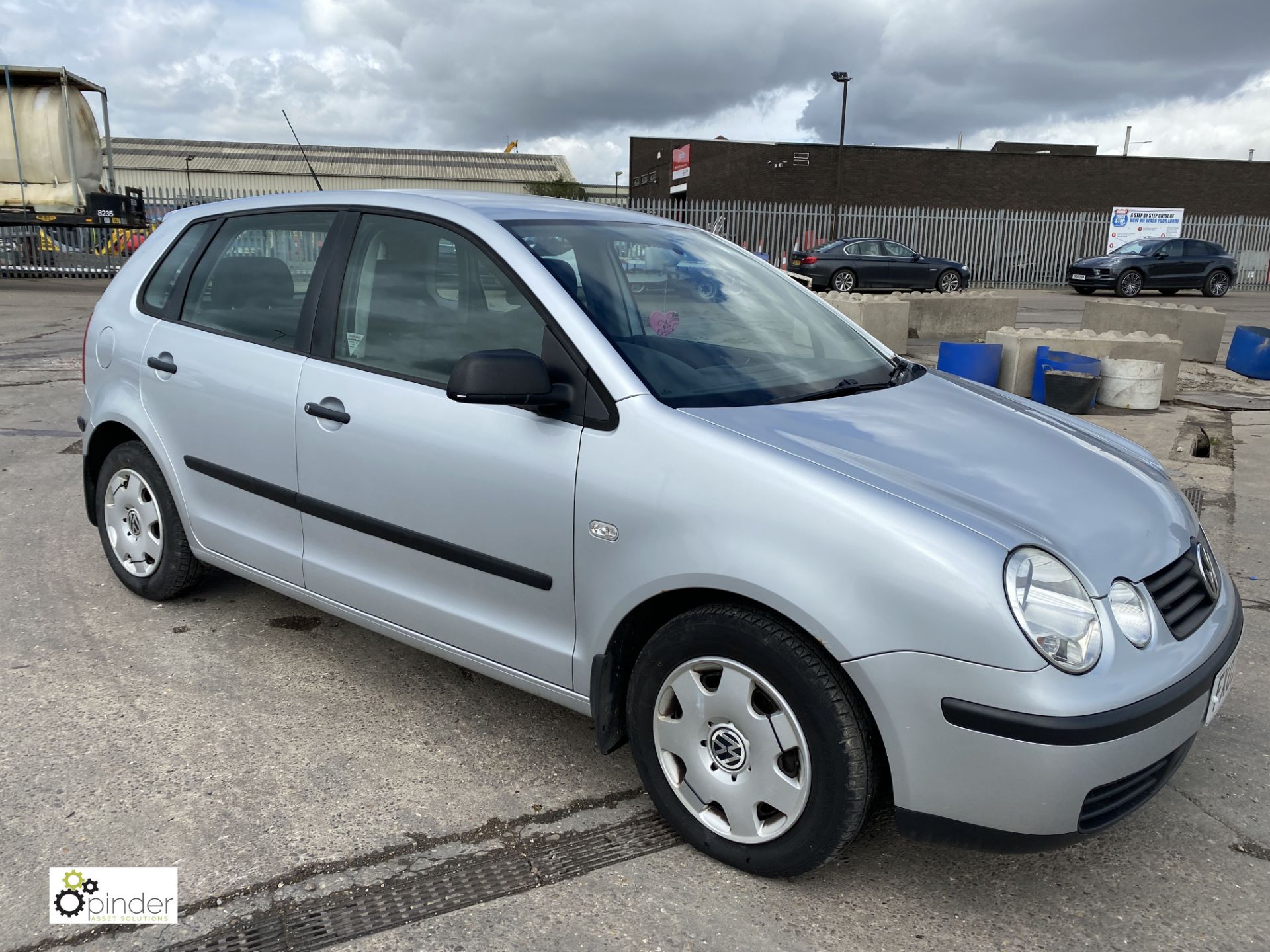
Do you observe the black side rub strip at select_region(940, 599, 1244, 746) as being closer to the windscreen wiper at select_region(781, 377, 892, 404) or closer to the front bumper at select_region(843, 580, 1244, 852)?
the front bumper at select_region(843, 580, 1244, 852)

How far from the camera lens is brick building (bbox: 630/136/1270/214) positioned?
123 feet

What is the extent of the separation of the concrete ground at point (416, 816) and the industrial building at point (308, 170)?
153ft

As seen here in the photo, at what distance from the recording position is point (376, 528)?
306 centimetres

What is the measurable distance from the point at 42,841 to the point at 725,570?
75.6 inches

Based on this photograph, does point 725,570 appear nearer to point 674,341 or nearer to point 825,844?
point 825,844

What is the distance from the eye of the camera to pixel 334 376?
10.4 feet

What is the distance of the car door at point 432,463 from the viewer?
268 cm

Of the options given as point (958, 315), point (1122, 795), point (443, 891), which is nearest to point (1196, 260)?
point (958, 315)

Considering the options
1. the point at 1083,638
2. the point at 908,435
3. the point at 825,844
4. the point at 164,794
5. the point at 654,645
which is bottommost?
the point at 164,794

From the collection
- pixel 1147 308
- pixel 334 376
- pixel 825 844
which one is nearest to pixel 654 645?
A: pixel 825 844

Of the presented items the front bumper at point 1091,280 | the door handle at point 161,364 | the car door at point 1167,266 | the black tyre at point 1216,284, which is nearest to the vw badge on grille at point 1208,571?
the door handle at point 161,364

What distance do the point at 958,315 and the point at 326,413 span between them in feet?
43.7

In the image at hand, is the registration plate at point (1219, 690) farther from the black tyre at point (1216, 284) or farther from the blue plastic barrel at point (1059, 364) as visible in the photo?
the black tyre at point (1216, 284)

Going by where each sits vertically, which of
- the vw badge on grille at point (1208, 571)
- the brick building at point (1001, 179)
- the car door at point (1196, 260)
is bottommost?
the vw badge on grille at point (1208, 571)
